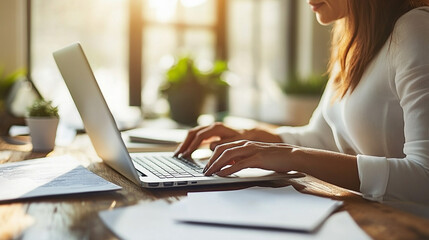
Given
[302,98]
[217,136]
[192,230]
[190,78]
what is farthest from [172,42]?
[192,230]

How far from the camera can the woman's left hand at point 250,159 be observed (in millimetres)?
861

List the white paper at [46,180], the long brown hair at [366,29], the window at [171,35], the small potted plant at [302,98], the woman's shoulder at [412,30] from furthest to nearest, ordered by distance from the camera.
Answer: the small potted plant at [302,98] < the window at [171,35] < the long brown hair at [366,29] < the woman's shoulder at [412,30] < the white paper at [46,180]

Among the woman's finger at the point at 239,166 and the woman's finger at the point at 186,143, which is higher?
the woman's finger at the point at 239,166

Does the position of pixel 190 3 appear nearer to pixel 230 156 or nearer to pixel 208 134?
pixel 208 134

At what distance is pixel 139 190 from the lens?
82 cm

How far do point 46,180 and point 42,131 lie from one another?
1.75ft

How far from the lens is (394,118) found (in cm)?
111

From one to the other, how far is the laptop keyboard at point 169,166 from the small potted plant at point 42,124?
36 cm

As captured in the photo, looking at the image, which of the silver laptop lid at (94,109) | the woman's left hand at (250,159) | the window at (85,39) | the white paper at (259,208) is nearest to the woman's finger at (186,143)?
the silver laptop lid at (94,109)

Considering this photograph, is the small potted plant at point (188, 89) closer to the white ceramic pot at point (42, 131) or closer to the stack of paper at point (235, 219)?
the white ceramic pot at point (42, 131)

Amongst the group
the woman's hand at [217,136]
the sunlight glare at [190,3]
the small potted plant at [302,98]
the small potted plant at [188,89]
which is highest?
the sunlight glare at [190,3]

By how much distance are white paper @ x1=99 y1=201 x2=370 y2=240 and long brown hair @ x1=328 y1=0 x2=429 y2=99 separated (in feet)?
2.03

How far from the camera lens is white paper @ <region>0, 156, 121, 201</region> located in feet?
2.53

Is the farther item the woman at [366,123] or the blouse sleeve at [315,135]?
the blouse sleeve at [315,135]
